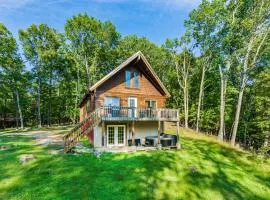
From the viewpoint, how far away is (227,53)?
84.7ft

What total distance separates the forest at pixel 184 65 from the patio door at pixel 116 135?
1260 centimetres

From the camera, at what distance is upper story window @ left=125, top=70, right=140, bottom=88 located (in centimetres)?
1906

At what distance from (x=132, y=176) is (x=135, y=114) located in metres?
6.88

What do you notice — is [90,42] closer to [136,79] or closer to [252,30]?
[136,79]

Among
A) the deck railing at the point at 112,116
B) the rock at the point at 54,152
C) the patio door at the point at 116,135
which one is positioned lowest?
the rock at the point at 54,152

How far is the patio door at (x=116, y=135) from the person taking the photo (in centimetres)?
1756

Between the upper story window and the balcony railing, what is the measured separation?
293 centimetres

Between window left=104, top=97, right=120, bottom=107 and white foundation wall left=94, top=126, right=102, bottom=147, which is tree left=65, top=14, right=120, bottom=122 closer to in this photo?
window left=104, top=97, right=120, bottom=107

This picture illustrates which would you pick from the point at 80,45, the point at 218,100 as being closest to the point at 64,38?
the point at 80,45

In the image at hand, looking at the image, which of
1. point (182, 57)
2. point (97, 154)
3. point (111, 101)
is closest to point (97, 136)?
point (97, 154)

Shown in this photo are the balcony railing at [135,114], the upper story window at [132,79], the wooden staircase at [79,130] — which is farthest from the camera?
the upper story window at [132,79]

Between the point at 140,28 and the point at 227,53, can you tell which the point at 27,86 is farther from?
the point at 227,53

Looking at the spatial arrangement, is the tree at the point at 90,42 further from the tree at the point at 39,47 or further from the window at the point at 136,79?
the window at the point at 136,79

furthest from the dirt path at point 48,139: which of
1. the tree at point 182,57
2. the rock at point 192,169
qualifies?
the tree at point 182,57
